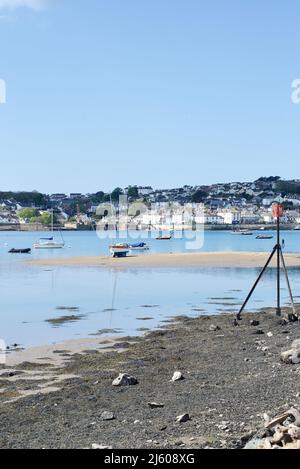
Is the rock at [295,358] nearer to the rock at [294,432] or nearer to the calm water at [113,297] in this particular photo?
the rock at [294,432]

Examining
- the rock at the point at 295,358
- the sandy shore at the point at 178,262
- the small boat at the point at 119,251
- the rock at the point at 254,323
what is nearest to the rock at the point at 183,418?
the rock at the point at 295,358

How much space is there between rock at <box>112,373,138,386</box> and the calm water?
679 centimetres

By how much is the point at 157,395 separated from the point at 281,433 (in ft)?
13.0

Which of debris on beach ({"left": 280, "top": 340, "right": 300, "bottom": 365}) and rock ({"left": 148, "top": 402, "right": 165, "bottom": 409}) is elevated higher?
debris on beach ({"left": 280, "top": 340, "right": 300, "bottom": 365})

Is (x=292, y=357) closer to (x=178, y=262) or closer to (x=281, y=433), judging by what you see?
(x=281, y=433)

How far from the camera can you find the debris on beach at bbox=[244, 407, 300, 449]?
23.2ft

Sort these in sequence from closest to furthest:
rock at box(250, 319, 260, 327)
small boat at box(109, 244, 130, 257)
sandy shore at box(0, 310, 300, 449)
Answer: sandy shore at box(0, 310, 300, 449) < rock at box(250, 319, 260, 327) < small boat at box(109, 244, 130, 257)

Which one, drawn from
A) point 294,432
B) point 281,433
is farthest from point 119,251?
point 294,432

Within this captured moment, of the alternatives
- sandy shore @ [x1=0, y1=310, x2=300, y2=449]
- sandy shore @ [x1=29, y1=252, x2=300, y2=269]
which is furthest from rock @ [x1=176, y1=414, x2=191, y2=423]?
sandy shore @ [x1=29, y1=252, x2=300, y2=269]

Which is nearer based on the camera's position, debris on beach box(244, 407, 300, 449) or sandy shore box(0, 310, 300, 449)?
debris on beach box(244, 407, 300, 449)

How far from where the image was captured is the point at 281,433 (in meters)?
7.32

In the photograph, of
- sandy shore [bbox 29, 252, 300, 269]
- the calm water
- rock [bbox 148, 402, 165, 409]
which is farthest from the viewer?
sandy shore [bbox 29, 252, 300, 269]

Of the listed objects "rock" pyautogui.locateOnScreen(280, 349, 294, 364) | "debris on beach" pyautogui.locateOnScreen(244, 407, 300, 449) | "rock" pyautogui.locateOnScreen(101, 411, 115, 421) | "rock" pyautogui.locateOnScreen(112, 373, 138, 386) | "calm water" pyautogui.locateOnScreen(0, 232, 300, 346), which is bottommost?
"calm water" pyautogui.locateOnScreen(0, 232, 300, 346)

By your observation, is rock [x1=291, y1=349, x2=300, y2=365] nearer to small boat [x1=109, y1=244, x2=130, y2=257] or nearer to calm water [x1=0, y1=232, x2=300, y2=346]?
calm water [x1=0, y1=232, x2=300, y2=346]
